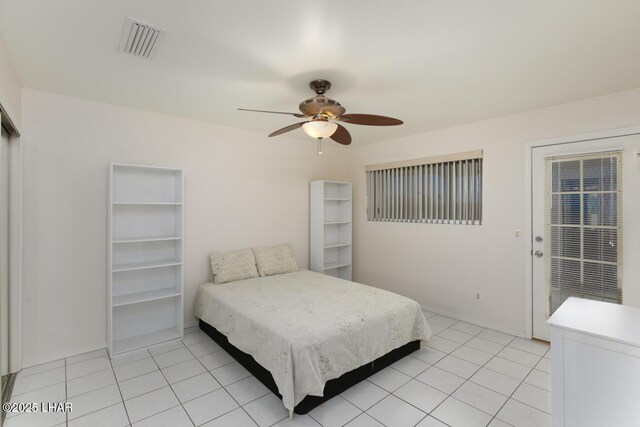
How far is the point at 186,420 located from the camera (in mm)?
2068

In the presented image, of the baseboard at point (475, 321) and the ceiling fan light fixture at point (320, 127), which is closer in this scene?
the ceiling fan light fixture at point (320, 127)

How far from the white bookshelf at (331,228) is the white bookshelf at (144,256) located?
6.67 ft

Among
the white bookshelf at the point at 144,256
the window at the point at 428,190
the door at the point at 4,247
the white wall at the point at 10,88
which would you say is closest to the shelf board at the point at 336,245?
the window at the point at 428,190

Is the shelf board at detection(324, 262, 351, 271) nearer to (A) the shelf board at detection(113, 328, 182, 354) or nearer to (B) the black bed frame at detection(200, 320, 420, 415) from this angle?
(B) the black bed frame at detection(200, 320, 420, 415)

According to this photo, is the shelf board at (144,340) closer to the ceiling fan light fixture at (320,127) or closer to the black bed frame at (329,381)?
the black bed frame at (329,381)

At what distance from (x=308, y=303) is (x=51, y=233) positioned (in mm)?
2526

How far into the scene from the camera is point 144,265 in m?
3.22

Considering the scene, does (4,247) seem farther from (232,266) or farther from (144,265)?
(232,266)

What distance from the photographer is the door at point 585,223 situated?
2.78 m

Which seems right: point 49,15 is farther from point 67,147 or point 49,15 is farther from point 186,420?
point 186,420

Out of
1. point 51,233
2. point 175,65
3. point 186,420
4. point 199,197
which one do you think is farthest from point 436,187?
point 51,233

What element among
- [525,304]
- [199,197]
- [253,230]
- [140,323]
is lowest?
[140,323]

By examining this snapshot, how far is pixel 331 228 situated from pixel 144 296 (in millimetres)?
2925

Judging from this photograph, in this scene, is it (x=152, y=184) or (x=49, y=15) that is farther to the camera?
(x=152, y=184)
